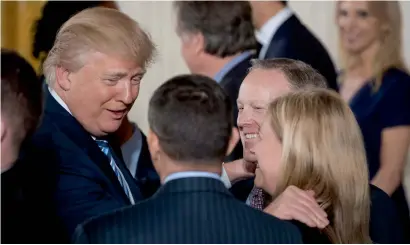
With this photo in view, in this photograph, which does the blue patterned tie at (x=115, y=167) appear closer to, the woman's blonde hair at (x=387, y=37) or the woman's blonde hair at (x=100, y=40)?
the woman's blonde hair at (x=100, y=40)

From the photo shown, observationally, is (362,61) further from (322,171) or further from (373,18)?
(322,171)

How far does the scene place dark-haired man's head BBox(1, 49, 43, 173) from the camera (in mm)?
2133

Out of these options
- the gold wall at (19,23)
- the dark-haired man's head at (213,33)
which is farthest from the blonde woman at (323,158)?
the gold wall at (19,23)

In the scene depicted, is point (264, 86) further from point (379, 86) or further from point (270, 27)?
point (379, 86)

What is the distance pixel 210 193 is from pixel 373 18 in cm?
234

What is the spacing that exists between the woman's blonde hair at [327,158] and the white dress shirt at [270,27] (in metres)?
1.70

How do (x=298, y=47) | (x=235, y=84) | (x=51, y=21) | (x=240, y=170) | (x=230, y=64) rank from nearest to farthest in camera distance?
(x=240, y=170) → (x=235, y=84) → (x=230, y=64) → (x=51, y=21) → (x=298, y=47)

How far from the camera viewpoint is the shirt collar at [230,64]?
11.9 ft

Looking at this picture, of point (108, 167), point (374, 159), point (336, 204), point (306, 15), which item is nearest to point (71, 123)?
point (108, 167)

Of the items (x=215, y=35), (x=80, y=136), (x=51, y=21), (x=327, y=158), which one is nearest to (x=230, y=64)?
(x=215, y=35)

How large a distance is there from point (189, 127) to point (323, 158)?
14.8 inches

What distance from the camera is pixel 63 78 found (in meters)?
2.64

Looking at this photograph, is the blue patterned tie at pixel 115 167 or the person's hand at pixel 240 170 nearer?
the blue patterned tie at pixel 115 167

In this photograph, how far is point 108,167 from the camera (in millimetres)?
2564
